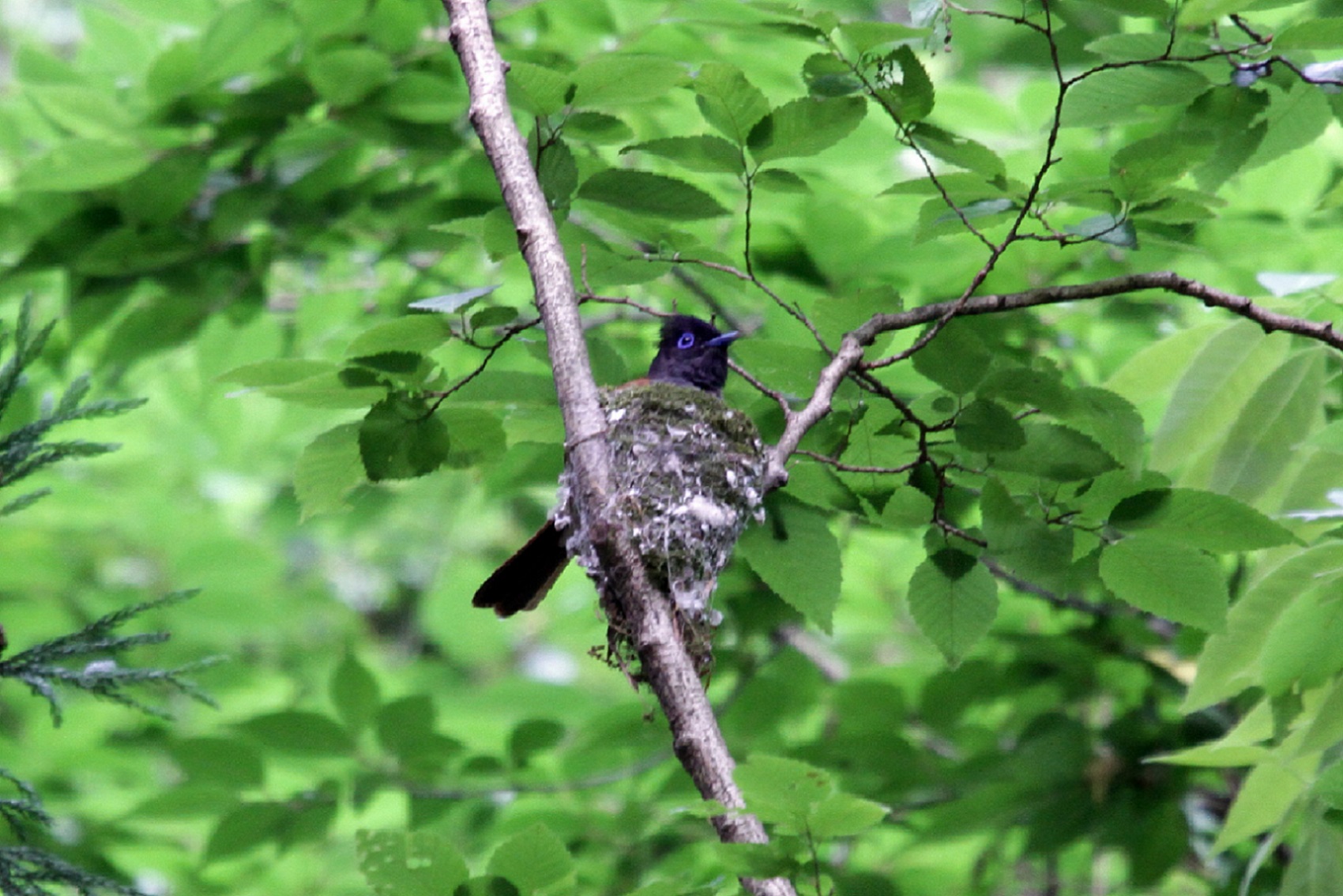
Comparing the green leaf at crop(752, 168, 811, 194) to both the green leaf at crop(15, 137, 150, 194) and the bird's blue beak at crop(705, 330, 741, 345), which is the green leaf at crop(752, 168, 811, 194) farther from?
the green leaf at crop(15, 137, 150, 194)

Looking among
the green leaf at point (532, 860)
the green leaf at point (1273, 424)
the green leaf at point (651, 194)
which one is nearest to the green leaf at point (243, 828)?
the green leaf at point (532, 860)

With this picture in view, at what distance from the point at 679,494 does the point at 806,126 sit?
957 mm

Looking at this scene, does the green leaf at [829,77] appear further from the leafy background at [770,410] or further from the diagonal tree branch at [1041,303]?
the diagonal tree branch at [1041,303]

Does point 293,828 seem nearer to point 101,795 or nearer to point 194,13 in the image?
point 101,795

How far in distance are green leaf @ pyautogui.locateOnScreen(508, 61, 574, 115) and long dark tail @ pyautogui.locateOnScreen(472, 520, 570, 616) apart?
1.22 meters

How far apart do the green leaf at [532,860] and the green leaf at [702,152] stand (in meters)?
1.49

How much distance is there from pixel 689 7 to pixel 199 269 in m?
1.95

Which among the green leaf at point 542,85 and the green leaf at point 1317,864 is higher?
the green leaf at point 542,85

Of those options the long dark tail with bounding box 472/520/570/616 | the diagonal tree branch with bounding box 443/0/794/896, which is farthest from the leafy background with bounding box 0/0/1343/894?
the long dark tail with bounding box 472/520/570/616

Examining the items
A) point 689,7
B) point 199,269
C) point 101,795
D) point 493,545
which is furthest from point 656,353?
point 493,545

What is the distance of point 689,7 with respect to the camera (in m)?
4.16

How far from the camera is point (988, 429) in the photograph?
2551mm

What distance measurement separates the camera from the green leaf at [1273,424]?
10.2 feet

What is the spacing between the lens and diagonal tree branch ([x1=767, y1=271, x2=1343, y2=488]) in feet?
8.22
